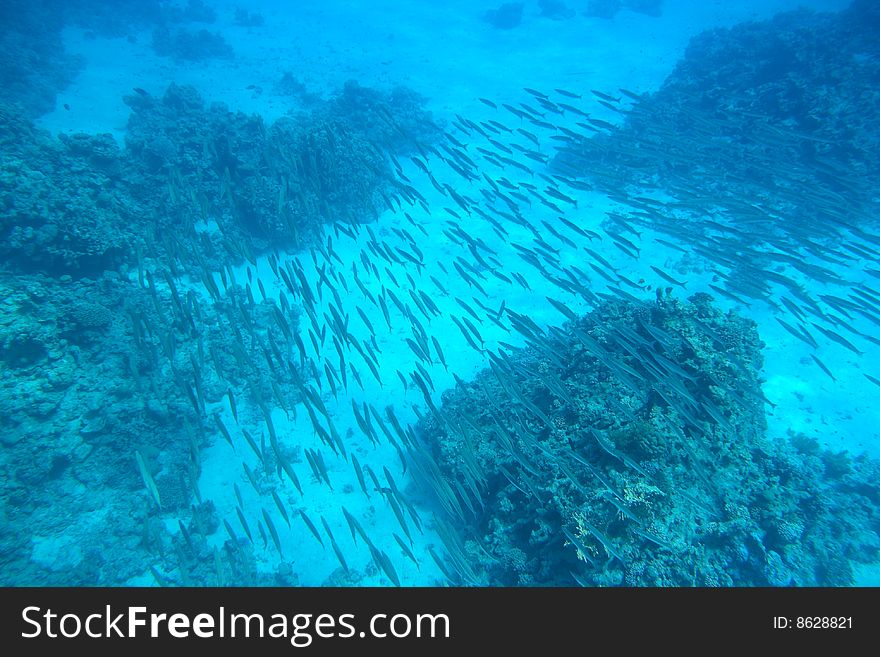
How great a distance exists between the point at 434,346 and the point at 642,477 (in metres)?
5.93

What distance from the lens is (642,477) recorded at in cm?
524

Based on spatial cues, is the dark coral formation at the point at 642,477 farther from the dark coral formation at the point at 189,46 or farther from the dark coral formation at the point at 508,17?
the dark coral formation at the point at 508,17

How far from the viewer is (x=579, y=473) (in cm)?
564

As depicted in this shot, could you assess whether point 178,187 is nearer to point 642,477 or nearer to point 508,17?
point 642,477

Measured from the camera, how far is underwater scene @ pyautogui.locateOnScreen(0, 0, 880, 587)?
240 inches

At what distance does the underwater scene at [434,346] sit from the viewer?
6.09 meters

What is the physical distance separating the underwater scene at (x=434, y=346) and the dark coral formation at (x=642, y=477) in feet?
0.16

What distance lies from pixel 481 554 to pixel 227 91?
26.1m

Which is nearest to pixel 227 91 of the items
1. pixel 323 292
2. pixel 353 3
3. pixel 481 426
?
pixel 323 292

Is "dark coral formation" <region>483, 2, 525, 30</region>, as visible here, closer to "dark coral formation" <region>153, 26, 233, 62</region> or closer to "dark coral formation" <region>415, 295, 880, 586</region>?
"dark coral formation" <region>153, 26, 233, 62</region>

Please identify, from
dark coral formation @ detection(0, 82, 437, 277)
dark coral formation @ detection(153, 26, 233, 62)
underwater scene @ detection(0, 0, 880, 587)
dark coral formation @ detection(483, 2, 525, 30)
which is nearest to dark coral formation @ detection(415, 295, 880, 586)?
underwater scene @ detection(0, 0, 880, 587)

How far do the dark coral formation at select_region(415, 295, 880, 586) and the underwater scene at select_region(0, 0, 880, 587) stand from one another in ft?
0.16
